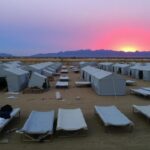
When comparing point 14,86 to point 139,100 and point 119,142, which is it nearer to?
point 139,100

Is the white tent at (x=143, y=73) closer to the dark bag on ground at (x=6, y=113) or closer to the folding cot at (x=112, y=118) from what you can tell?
the folding cot at (x=112, y=118)

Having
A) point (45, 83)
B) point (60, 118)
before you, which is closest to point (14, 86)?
point (45, 83)

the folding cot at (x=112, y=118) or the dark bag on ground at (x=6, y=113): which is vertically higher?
the dark bag on ground at (x=6, y=113)

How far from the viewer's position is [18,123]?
15.2m

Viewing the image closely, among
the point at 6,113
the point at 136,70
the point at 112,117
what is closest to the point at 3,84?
the point at 6,113

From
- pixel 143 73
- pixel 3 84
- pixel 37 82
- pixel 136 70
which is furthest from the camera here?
pixel 136 70

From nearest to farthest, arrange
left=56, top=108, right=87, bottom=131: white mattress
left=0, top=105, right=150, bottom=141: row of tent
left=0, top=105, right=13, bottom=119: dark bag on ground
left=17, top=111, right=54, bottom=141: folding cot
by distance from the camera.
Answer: left=17, top=111, right=54, bottom=141: folding cot
left=0, top=105, right=150, bottom=141: row of tent
left=56, top=108, right=87, bottom=131: white mattress
left=0, top=105, right=13, bottom=119: dark bag on ground

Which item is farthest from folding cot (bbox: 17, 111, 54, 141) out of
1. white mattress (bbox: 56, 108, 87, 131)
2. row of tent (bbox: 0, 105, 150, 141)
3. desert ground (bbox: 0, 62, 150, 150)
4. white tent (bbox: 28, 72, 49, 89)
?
white tent (bbox: 28, 72, 49, 89)

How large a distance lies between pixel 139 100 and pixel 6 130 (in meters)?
11.4

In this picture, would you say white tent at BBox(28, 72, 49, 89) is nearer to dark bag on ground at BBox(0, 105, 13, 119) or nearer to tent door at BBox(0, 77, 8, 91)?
tent door at BBox(0, 77, 8, 91)

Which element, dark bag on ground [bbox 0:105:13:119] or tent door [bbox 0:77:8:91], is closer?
dark bag on ground [bbox 0:105:13:119]

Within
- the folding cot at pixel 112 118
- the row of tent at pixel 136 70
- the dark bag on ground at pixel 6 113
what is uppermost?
the dark bag on ground at pixel 6 113

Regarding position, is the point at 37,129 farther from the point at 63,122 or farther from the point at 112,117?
the point at 112,117

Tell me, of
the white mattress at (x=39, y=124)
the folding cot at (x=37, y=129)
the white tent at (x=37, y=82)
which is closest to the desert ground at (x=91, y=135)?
the folding cot at (x=37, y=129)
